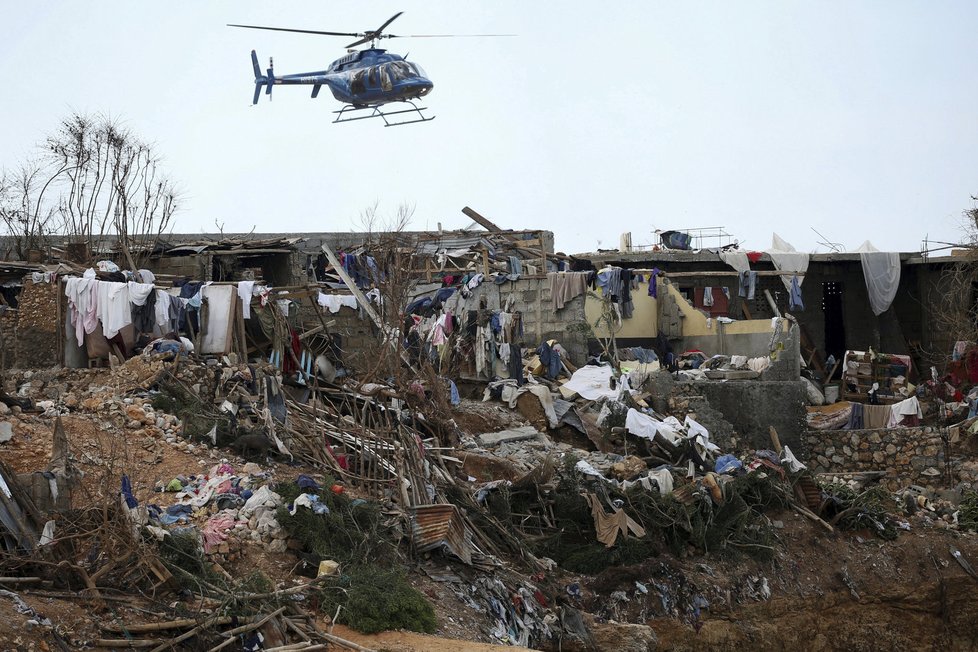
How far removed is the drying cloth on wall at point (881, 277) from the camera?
26156mm

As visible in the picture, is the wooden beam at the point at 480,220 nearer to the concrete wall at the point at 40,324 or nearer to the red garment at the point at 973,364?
A: the red garment at the point at 973,364

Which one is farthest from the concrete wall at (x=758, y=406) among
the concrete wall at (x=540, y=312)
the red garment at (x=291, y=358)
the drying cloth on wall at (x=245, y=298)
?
the drying cloth on wall at (x=245, y=298)

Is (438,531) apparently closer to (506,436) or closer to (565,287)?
(506,436)

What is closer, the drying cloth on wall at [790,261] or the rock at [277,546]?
the rock at [277,546]

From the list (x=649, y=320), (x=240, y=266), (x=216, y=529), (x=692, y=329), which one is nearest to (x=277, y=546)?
(x=216, y=529)

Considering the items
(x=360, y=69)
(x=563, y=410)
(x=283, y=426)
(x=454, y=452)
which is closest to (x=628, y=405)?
(x=563, y=410)

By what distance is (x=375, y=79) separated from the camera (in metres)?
30.1

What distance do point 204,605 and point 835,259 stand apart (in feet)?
69.4

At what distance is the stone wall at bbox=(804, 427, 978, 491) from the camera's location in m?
18.5

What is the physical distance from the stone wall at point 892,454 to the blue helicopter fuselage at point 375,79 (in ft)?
50.9

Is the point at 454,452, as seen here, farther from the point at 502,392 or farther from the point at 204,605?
the point at 204,605

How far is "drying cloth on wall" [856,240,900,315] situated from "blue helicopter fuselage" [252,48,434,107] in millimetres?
12272

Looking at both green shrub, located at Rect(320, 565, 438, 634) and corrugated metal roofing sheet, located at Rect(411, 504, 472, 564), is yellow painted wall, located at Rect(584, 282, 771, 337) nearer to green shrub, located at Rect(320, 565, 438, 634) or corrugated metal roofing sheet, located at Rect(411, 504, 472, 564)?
corrugated metal roofing sheet, located at Rect(411, 504, 472, 564)

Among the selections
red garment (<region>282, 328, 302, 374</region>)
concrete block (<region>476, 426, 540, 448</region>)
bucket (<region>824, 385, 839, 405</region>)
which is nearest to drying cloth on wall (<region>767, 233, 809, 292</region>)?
bucket (<region>824, 385, 839, 405</region>)
